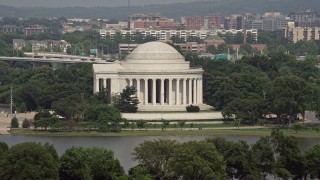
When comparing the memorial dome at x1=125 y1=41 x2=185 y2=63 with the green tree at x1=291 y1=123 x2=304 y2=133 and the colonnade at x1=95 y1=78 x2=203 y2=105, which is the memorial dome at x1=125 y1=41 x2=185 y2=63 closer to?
the colonnade at x1=95 y1=78 x2=203 y2=105

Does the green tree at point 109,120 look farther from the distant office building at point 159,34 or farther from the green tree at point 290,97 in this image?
the distant office building at point 159,34

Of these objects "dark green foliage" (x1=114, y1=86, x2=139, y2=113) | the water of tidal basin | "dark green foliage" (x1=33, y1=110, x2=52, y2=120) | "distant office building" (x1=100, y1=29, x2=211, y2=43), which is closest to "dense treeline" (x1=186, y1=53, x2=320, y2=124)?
"dark green foliage" (x1=114, y1=86, x2=139, y2=113)

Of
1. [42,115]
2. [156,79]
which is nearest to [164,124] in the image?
[42,115]

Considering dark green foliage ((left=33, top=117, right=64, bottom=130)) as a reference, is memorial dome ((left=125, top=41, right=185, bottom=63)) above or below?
above

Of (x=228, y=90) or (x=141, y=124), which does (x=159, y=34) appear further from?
(x=141, y=124)

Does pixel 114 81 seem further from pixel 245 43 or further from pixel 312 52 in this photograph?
pixel 245 43

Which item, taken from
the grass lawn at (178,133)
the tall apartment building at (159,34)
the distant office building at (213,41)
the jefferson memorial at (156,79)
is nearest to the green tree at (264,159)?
the grass lawn at (178,133)
